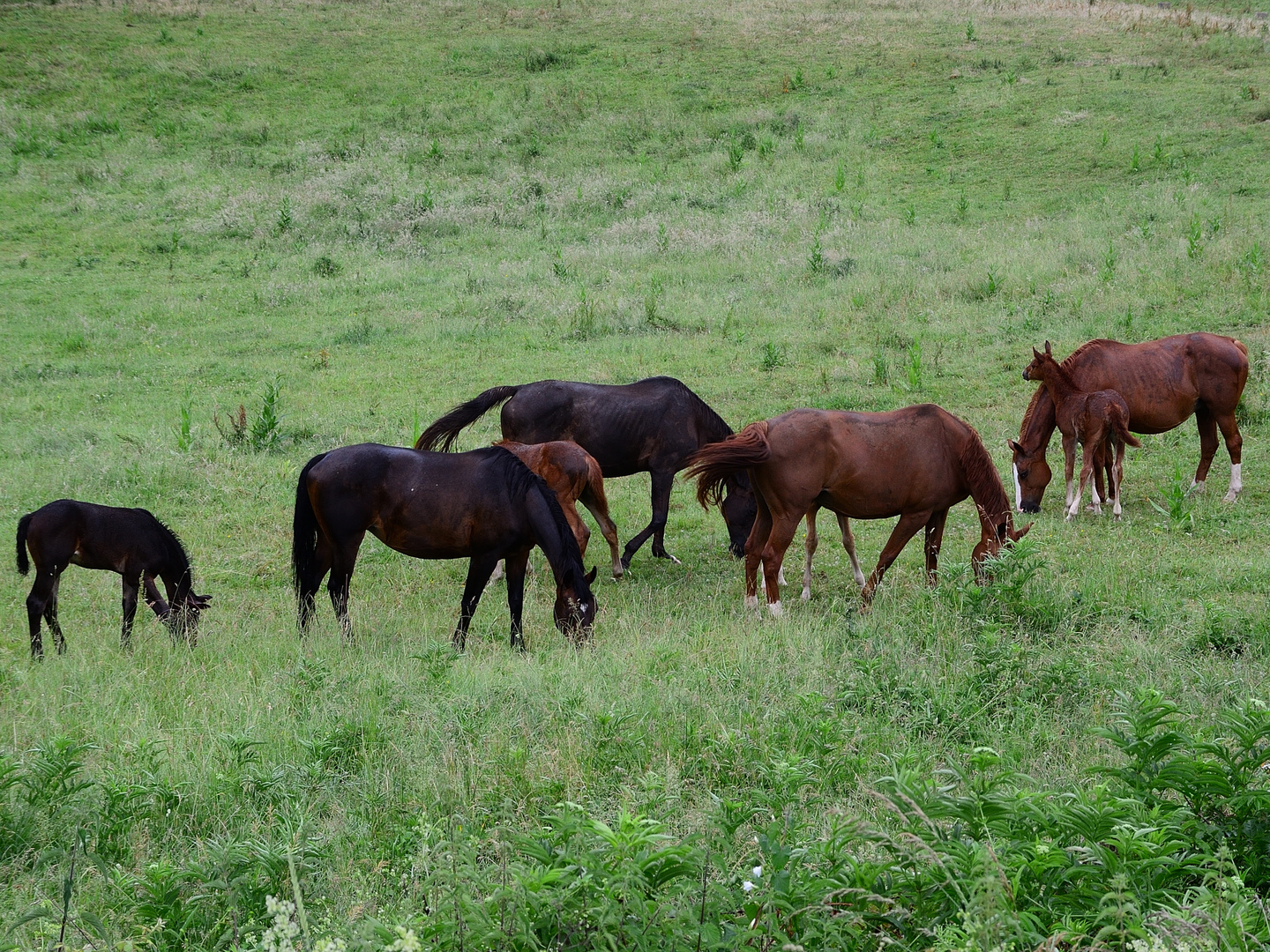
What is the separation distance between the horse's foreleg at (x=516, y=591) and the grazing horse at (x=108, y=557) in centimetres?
233

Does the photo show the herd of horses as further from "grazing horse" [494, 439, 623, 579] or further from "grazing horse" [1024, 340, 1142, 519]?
"grazing horse" [1024, 340, 1142, 519]

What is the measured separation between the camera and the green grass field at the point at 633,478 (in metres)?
3.54

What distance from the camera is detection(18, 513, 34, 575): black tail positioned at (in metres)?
8.43

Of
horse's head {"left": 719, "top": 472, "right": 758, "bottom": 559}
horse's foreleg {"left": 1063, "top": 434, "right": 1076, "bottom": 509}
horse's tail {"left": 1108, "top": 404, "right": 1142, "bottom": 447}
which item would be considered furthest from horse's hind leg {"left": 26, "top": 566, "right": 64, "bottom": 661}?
horse's tail {"left": 1108, "top": 404, "right": 1142, "bottom": 447}

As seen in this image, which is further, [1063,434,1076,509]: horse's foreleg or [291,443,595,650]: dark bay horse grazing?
[1063,434,1076,509]: horse's foreleg

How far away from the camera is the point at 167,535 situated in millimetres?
8961

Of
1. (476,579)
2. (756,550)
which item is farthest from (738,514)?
(476,579)

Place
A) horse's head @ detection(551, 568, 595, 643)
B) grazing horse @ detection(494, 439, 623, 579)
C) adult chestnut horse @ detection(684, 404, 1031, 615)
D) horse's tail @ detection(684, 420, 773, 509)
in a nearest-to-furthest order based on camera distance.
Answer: horse's head @ detection(551, 568, 595, 643), horse's tail @ detection(684, 420, 773, 509), adult chestnut horse @ detection(684, 404, 1031, 615), grazing horse @ detection(494, 439, 623, 579)

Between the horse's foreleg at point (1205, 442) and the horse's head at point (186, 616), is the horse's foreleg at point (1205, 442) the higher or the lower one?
the higher one

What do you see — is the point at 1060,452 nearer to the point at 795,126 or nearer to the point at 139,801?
the point at 139,801

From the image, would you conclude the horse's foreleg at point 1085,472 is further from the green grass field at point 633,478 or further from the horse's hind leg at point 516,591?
the horse's hind leg at point 516,591

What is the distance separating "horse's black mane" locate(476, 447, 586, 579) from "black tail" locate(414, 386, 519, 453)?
2.07 m

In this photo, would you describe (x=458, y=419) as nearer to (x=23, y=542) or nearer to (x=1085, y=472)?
(x=23, y=542)

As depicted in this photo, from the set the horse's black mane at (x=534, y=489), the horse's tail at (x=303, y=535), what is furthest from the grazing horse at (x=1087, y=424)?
the horse's tail at (x=303, y=535)
